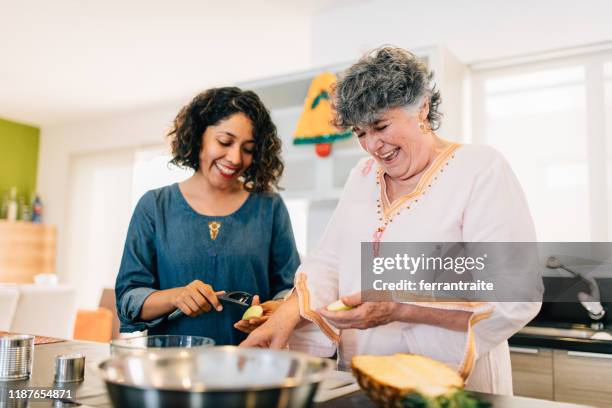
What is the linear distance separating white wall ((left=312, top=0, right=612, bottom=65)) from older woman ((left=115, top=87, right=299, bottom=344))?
198 centimetres

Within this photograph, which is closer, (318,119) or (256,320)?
(256,320)

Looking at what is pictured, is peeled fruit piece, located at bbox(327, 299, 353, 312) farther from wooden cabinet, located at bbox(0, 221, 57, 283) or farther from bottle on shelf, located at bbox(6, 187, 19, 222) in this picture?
bottle on shelf, located at bbox(6, 187, 19, 222)

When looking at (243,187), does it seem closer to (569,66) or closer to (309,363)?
(309,363)

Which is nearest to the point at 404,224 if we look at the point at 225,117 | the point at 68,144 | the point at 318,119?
the point at 225,117

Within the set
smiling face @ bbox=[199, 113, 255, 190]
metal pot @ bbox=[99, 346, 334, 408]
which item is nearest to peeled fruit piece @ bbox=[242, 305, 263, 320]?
smiling face @ bbox=[199, 113, 255, 190]

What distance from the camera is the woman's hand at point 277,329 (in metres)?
1.26

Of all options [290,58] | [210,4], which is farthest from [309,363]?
[290,58]

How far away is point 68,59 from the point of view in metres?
4.78

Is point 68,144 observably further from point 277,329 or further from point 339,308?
point 339,308

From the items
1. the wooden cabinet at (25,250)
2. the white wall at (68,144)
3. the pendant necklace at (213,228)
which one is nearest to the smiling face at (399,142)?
the pendant necklace at (213,228)

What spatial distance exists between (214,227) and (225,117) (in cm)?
31

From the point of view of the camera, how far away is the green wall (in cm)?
676

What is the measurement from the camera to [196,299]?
4.37 ft
